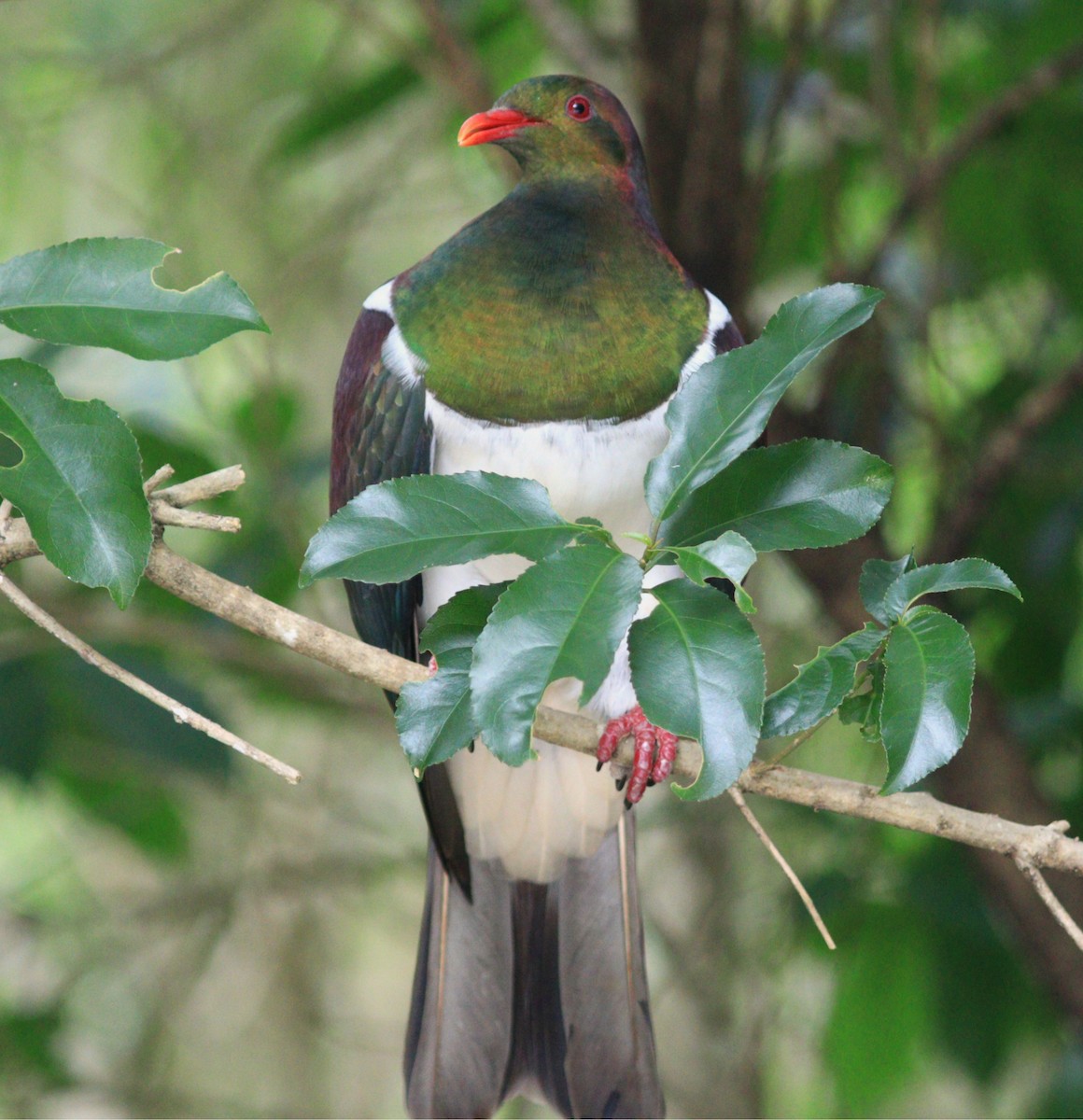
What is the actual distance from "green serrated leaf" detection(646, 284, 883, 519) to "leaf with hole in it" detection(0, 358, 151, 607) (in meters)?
0.45

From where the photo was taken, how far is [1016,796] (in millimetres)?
2600

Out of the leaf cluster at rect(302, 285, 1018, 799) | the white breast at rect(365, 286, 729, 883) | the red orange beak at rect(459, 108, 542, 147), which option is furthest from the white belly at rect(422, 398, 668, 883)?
the leaf cluster at rect(302, 285, 1018, 799)

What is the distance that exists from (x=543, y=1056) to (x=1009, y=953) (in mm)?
1108

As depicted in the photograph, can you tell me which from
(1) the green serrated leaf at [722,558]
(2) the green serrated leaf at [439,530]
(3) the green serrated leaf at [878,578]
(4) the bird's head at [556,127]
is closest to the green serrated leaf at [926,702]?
(3) the green serrated leaf at [878,578]

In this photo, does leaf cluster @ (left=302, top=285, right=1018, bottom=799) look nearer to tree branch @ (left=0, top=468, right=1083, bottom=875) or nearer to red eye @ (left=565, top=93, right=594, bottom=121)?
tree branch @ (left=0, top=468, right=1083, bottom=875)

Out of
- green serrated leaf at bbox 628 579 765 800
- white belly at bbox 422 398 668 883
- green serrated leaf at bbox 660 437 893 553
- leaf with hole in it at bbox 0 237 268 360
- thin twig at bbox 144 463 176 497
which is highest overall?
leaf with hole in it at bbox 0 237 268 360

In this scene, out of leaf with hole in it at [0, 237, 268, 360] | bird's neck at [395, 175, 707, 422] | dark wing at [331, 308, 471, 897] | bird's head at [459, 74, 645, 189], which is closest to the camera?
leaf with hole in it at [0, 237, 268, 360]

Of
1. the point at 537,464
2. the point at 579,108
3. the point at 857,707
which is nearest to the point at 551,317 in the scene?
the point at 537,464

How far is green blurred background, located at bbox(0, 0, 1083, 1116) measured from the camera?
8.68 ft

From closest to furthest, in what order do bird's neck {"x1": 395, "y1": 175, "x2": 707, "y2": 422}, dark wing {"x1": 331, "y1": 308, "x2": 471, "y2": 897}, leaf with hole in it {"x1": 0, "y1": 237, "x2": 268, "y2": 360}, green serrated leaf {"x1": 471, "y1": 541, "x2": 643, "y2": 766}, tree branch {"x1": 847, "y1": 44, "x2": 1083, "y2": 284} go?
green serrated leaf {"x1": 471, "y1": 541, "x2": 643, "y2": 766} → leaf with hole in it {"x1": 0, "y1": 237, "x2": 268, "y2": 360} → bird's neck {"x1": 395, "y1": 175, "x2": 707, "y2": 422} → dark wing {"x1": 331, "y1": 308, "x2": 471, "y2": 897} → tree branch {"x1": 847, "y1": 44, "x2": 1083, "y2": 284}

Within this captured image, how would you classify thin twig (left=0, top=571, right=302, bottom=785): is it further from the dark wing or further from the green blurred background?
the green blurred background

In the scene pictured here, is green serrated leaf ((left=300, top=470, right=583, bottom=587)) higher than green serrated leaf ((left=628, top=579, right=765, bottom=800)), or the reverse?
green serrated leaf ((left=300, top=470, right=583, bottom=587))

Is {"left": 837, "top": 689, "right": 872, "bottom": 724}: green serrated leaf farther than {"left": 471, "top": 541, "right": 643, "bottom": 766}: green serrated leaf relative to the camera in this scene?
Yes

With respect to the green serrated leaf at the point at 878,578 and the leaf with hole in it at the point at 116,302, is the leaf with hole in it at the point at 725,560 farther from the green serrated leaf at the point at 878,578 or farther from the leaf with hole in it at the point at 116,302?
the leaf with hole in it at the point at 116,302
